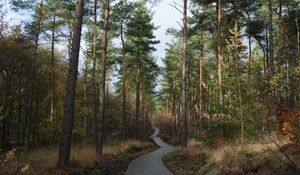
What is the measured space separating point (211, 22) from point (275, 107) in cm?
2496

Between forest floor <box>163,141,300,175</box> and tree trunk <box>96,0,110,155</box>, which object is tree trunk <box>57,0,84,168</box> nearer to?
forest floor <box>163,141,300,175</box>

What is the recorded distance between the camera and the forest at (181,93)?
8.29 m

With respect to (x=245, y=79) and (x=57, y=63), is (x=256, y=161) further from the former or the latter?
(x=57, y=63)

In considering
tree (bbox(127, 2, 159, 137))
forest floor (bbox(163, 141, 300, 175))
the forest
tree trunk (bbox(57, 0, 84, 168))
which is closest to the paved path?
the forest

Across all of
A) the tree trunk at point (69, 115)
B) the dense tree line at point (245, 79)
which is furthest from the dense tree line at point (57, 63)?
the dense tree line at point (245, 79)

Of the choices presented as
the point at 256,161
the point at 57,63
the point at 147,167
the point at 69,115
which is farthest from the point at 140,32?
the point at 256,161

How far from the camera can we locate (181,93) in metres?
32.9

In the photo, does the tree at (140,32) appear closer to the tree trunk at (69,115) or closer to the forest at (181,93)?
the forest at (181,93)

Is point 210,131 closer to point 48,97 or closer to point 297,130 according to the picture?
point 297,130

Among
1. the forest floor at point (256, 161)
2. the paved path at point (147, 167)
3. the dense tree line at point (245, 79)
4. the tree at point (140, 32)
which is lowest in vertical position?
the paved path at point (147, 167)

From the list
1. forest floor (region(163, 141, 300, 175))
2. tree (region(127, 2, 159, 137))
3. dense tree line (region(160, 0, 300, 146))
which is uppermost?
tree (region(127, 2, 159, 137))

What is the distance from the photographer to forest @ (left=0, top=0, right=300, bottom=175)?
8289 millimetres

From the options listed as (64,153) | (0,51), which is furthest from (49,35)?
(64,153)

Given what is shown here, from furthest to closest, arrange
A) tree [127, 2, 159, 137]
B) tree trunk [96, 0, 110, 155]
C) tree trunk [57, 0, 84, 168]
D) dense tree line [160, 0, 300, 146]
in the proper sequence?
1. tree [127, 2, 159, 137]
2. tree trunk [96, 0, 110, 155]
3. tree trunk [57, 0, 84, 168]
4. dense tree line [160, 0, 300, 146]
